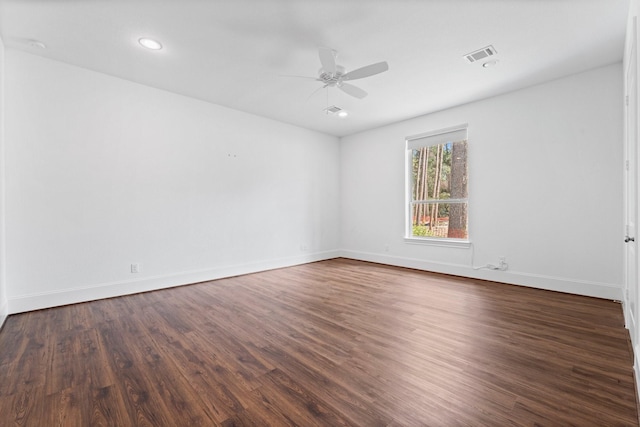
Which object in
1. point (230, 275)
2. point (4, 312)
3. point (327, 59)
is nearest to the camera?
point (327, 59)

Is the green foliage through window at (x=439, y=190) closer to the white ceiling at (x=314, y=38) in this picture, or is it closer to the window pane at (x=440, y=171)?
the window pane at (x=440, y=171)

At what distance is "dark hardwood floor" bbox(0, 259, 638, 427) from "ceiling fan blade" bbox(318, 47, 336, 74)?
8.24ft

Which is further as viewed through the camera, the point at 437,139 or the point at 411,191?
the point at 411,191

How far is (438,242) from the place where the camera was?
4.88 m

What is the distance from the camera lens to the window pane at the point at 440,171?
4699mm

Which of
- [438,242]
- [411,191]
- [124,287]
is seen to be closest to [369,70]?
[411,191]

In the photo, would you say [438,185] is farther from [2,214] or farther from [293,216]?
[2,214]

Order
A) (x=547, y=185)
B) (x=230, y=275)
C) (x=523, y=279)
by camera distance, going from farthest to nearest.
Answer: (x=230, y=275)
(x=523, y=279)
(x=547, y=185)

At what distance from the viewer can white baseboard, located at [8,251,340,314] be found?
3045 mm

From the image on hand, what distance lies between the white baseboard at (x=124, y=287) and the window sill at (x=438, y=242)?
2508mm

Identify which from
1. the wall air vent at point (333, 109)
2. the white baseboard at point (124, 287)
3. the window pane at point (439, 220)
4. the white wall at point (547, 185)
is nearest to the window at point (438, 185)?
the window pane at point (439, 220)

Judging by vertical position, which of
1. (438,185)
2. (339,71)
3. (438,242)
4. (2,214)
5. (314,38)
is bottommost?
(438,242)

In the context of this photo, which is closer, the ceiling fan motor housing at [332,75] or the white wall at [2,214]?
the white wall at [2,214]

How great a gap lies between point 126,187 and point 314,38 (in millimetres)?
2985
